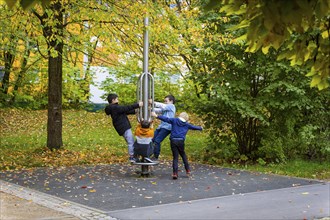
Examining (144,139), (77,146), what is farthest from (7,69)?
(144,139)

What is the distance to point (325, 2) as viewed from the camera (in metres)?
3.79

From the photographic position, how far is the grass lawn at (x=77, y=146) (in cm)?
1318

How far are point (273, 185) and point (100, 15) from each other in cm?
554

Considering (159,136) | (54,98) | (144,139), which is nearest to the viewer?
(144,139)

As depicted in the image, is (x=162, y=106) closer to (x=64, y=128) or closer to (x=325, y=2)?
(x=325, y=2)

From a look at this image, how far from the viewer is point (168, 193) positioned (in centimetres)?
952

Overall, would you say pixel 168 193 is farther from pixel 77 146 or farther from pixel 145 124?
pixel 77 146

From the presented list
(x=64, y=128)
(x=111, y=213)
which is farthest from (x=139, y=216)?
(x=64, y=128)

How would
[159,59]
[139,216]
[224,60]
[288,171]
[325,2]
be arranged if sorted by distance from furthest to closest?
1. [159,59]
2. [224,60]
3. [288,171]
4. [139,216]
5. [325,2]

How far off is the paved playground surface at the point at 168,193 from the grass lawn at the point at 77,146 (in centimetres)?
107

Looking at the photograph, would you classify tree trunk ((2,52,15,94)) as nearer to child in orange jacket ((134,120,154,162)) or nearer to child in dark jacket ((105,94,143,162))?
child in dark jacket ((105,94,143,162))

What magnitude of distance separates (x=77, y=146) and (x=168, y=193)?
7.86m

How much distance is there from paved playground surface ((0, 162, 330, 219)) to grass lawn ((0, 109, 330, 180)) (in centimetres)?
107

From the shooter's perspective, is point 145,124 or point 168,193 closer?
point 168,193
